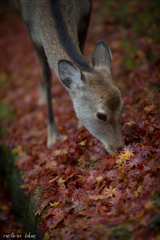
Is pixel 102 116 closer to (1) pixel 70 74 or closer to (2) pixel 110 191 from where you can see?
(1) pixel 70 74

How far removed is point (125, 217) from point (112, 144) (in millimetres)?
1227

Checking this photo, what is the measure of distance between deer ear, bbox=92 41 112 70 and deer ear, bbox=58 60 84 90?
65 centimetres

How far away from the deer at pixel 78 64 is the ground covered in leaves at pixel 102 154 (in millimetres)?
455

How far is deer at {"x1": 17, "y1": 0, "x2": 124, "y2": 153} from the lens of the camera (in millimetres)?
3252

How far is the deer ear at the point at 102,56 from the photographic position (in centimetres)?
381

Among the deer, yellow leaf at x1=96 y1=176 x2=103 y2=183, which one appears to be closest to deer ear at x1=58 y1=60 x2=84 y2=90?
the deer

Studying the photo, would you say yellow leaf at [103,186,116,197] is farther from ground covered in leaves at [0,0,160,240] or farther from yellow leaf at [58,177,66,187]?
yellow leaf at [58,177,66,187]

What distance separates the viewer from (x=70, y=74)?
3.38 m

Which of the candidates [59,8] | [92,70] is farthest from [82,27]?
[92,70]

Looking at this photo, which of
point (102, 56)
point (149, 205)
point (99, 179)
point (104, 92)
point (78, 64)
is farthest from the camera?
point (102, 56)

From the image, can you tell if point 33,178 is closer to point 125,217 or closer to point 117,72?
point 125,217

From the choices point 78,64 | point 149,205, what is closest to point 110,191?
point 149,205

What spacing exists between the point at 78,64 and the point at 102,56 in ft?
1.95

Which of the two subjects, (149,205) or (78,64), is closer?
(149,205)
